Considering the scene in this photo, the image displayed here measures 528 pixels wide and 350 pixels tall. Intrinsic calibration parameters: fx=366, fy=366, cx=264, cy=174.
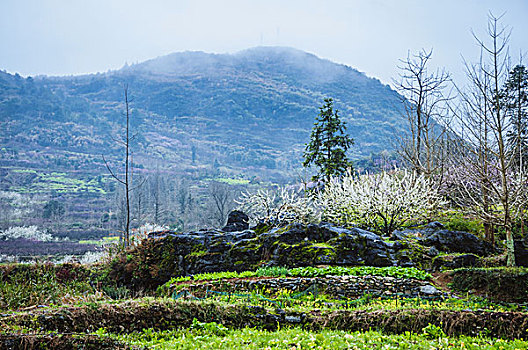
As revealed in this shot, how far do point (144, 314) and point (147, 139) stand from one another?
15311 centimetres

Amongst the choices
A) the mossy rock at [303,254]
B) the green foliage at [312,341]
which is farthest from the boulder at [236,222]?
the green foliage at [312,341]

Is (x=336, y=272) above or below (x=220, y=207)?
above

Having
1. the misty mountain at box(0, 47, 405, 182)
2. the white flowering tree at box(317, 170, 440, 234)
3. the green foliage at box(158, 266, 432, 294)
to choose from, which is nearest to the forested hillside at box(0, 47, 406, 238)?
the misty mountain at box(0, 47, 405, 182)

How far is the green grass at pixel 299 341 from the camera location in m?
6.12

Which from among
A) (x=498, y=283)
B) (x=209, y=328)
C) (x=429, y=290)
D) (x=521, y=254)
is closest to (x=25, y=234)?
(x=209, y=328)

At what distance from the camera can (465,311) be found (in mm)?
7645

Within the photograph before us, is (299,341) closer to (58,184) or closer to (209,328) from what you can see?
(209,328)

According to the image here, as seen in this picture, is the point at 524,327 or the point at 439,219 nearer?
the point at 524,327

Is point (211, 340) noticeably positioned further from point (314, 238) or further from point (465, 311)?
point (314, 238)

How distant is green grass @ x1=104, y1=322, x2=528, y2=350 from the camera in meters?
6.12

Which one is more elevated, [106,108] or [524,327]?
[106,108]

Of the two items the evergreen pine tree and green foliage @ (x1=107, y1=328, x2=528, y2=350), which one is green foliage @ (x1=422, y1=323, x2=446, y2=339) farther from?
the evergreen pine tree

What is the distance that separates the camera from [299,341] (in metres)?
6.45

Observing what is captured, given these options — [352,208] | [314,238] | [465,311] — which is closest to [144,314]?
[465,311]
